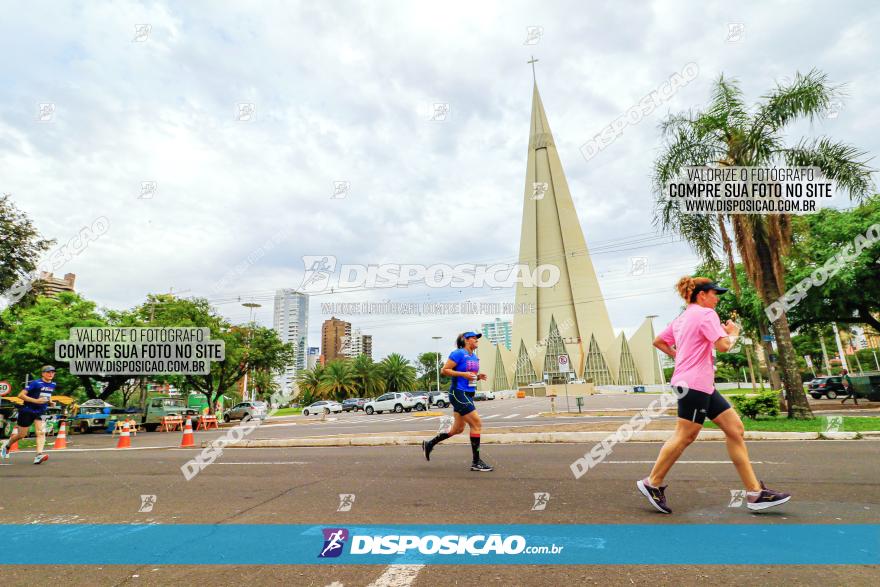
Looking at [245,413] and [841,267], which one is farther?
[245,413]

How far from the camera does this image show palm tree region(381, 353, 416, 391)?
66000 mm

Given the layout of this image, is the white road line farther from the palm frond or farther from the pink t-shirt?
the palm frond

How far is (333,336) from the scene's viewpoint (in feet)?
408

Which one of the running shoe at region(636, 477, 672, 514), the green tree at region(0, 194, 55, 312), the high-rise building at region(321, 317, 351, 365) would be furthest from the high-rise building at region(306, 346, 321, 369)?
the running shoe at region(636, 477, 672, 514)

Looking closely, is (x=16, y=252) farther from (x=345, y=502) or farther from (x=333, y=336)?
(x=333, y=336)

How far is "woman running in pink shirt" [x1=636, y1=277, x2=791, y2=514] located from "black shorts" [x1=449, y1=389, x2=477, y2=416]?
259 centimetres

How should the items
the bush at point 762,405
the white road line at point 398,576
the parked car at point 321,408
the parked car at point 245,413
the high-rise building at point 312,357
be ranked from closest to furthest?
1. the white road line at point 398,576
2. the bush at point 762,405
3. the parked car at point 245,413
4. the parked car at point 321,408
5. the high-rise building at point 312,357

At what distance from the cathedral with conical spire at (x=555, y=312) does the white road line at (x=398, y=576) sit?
80.2 meters

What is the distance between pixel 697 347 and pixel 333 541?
3.24 m

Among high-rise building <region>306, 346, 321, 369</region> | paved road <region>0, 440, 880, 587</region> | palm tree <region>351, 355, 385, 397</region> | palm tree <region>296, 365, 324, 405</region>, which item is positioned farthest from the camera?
high-rise building <region>306, 346, 321, 369</region>

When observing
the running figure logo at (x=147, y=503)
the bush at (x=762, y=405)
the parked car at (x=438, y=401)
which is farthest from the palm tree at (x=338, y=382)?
the running figure logo at (x=147, y=503)

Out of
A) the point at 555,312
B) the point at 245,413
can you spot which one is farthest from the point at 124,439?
the point at 555,312

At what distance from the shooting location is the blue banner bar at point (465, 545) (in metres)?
2.90

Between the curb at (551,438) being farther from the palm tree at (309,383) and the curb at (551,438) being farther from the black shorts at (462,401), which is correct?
the palm tree at (309,383)
